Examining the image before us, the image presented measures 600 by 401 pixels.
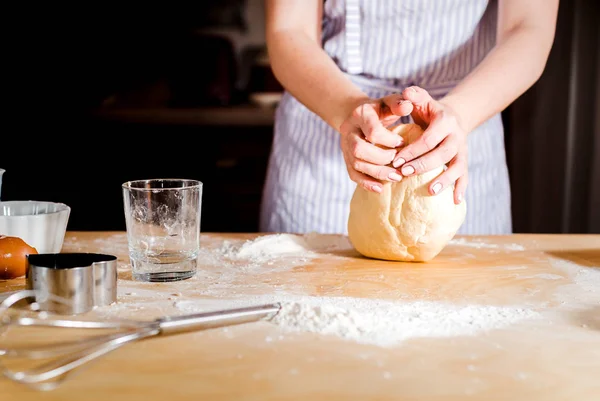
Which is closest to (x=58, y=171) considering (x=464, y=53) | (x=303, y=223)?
(x=303, y=223)

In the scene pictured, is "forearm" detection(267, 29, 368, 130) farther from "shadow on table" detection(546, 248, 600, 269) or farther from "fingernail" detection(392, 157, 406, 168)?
"shadow on table" detection(546, 248, 600, 269)

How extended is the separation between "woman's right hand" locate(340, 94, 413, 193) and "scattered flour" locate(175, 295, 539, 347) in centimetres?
27

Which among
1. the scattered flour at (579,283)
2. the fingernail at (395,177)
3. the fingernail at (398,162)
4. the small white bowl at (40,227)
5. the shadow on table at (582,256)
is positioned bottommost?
the scattered flour at (579,283)

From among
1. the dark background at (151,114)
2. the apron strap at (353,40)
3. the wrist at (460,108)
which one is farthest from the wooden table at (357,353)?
the dark background at (151,114)

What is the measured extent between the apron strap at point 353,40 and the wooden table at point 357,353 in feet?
2.12

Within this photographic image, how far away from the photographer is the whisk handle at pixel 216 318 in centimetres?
73

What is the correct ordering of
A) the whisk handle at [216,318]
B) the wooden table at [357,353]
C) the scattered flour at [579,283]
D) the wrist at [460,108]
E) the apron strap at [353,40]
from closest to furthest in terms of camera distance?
the wooden table at [357,353] < the whisk handle at [216,318] < the scattered flour at [579,283] < the wrist at [460,108] < the apron strap at [353,40]

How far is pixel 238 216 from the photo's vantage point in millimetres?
3207

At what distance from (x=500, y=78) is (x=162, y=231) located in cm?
69

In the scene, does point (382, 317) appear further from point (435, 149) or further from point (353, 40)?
point (353, 40)

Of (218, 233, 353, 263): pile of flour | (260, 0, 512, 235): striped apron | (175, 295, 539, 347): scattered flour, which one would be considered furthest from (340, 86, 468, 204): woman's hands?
(260, 0, 512, 235): striped apron

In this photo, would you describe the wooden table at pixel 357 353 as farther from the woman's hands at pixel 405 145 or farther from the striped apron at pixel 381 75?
the striped apron at pixel 381 75

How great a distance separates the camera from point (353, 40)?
1.51m

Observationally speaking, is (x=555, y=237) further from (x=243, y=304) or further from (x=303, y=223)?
(x=243, y=304)
